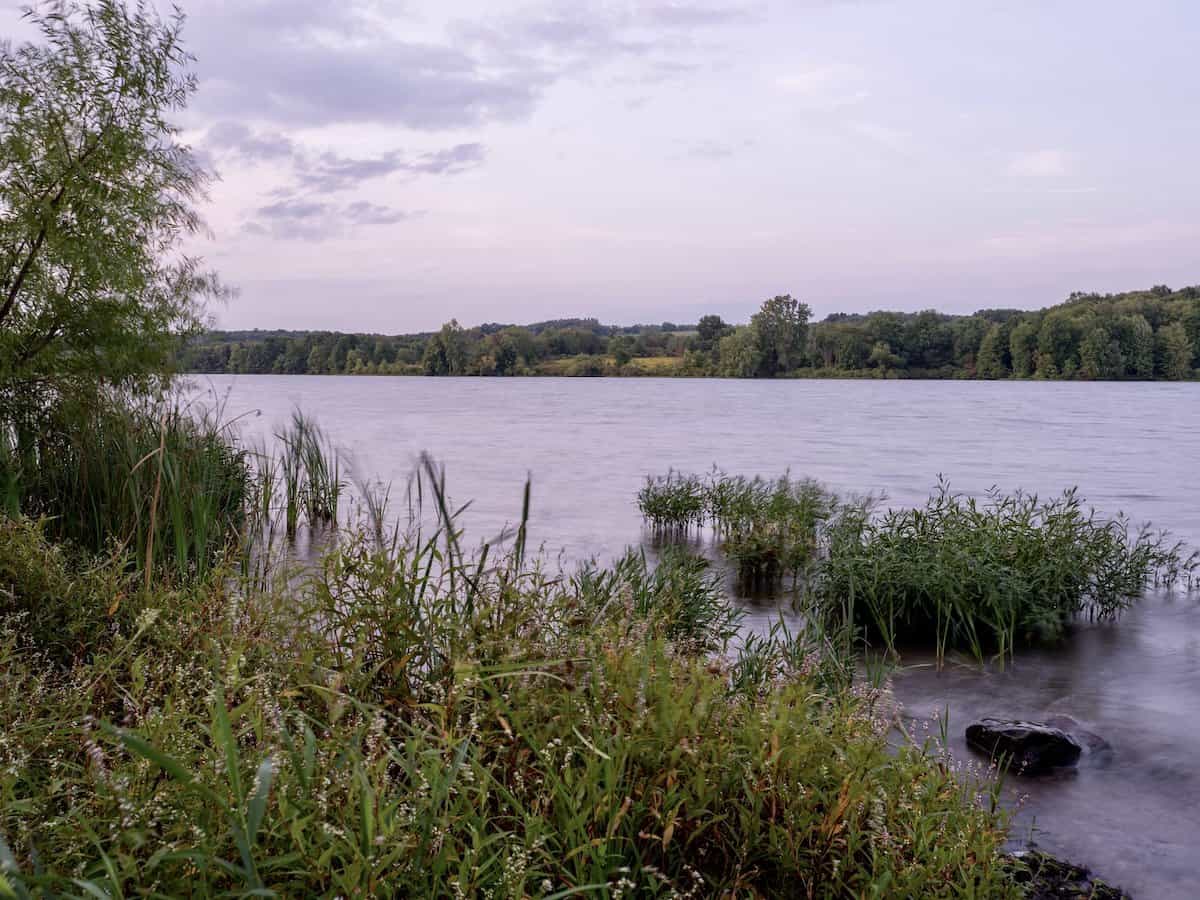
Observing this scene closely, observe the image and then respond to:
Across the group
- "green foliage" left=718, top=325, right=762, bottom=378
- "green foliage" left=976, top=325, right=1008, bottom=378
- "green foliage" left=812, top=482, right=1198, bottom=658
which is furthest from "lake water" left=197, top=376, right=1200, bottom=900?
"green foliage" left=718, top=325, right=762, bottom=378

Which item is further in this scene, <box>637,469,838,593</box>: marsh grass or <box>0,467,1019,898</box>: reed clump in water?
<box>637,469,838,593</box>: marsh grass

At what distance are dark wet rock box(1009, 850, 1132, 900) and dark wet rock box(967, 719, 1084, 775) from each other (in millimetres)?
1527

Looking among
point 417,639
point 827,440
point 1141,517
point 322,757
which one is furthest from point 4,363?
point 827,440

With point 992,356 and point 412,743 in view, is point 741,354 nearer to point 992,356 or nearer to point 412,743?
point 992,356

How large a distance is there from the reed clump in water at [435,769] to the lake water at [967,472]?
1294 millimetres

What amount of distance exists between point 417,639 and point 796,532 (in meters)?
9.77

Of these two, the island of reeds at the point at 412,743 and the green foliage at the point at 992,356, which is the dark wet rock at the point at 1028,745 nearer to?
the island of reeds at the point at 412,743

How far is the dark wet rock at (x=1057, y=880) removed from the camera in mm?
4539

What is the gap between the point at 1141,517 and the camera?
21.2m

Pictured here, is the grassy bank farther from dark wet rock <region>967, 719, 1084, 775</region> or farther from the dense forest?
the dense forest

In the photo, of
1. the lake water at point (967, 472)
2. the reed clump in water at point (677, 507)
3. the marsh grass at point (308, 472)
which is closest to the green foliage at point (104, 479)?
the lake water at point (967, 472)

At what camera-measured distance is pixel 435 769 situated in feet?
8.51

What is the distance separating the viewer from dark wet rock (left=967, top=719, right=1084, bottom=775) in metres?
6.58

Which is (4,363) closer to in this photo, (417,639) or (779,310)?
(417,639)
